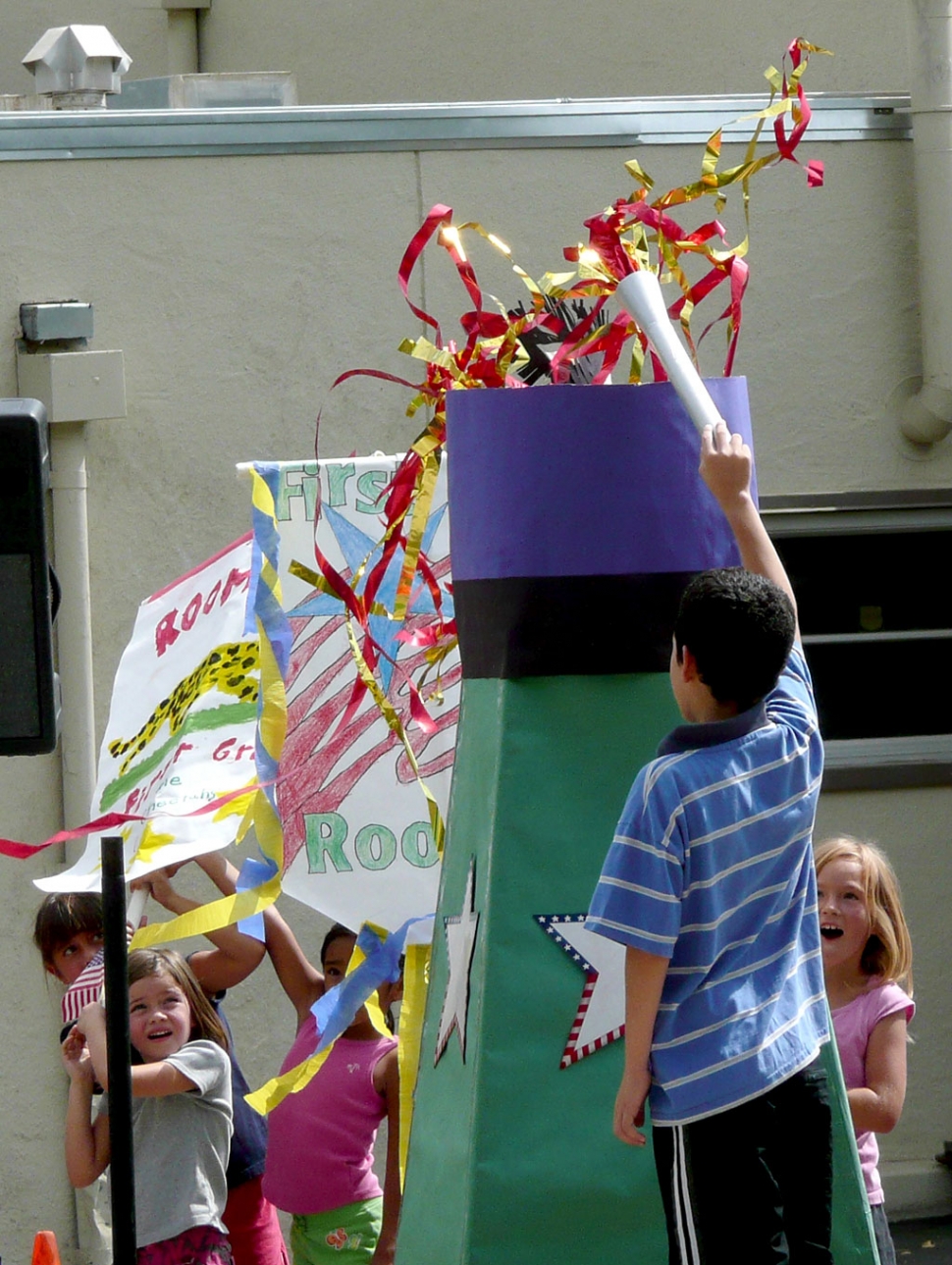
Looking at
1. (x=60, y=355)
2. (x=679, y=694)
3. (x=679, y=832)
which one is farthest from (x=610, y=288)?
(x=60, y=355)

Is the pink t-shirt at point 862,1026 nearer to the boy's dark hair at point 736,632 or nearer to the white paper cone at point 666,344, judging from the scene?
the boy's dark hair at point 736,632

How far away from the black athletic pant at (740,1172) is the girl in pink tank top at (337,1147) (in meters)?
1.50

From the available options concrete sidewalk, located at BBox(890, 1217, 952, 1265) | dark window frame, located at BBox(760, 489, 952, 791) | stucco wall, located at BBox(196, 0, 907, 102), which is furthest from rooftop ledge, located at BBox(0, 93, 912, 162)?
concrete sidewalk, located at BBox(890, 1217, 952, 1265)

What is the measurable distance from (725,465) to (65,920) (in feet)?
6.85

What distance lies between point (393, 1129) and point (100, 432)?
2842 mm

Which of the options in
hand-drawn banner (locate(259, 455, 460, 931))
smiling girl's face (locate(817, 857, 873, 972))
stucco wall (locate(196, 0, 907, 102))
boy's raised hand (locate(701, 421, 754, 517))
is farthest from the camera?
stucco wall (locate(196, 0, 907, 102))

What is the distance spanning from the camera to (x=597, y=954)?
9.77 feet

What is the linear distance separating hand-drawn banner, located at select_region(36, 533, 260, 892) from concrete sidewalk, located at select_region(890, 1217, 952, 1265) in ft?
10.2

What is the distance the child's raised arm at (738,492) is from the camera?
2.79 meters

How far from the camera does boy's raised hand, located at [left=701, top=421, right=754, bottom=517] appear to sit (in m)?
2.79

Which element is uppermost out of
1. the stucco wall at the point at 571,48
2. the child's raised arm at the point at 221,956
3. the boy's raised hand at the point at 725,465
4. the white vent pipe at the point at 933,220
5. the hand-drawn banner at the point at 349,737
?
the stucco wall at the point at 571,48

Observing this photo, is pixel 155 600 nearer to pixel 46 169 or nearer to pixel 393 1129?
pixel 393 1129

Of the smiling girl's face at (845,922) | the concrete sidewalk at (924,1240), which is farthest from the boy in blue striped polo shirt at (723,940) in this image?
the concrete sidewalk at (924,1240)

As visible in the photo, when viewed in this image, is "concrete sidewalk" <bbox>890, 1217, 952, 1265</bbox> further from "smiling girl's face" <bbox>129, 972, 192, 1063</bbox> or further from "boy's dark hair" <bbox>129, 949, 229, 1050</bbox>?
"smiling girl's face" <bbox>129, 972, 192, 1063</bbox>
